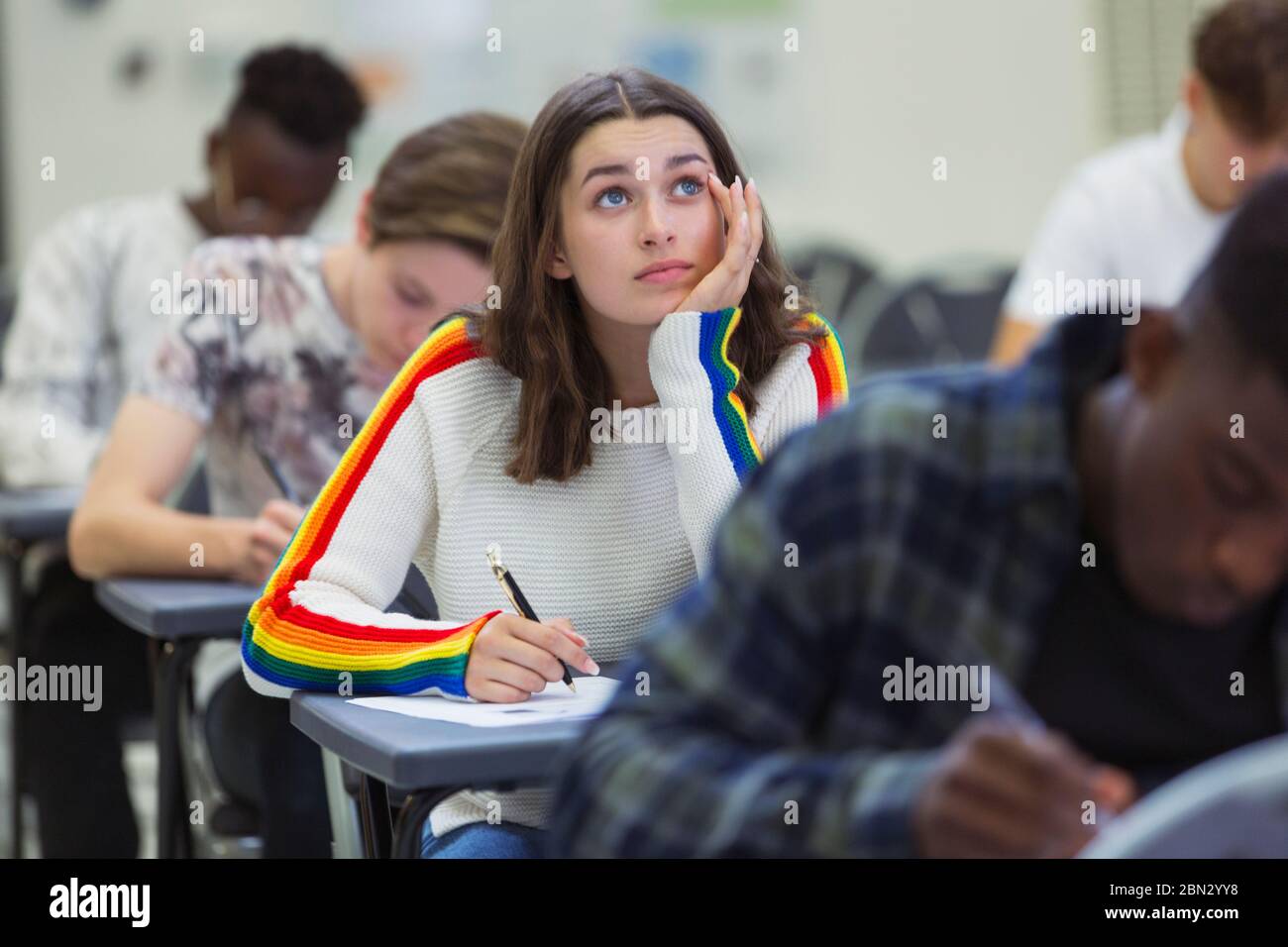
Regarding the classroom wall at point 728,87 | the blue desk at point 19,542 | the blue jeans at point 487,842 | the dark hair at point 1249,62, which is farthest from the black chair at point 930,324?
the blue jeans at point 487,842

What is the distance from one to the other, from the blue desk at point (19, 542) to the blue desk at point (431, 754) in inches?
55.0

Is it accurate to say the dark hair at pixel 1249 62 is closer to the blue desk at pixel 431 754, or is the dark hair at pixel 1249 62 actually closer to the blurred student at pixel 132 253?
the blurred student at pixel 132 253

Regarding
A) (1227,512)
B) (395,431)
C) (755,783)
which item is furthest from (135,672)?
(1227,512)

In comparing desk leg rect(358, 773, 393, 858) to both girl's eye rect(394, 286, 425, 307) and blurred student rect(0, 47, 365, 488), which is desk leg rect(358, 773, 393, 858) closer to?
girl's eye rect(394, 286, 425, 307)

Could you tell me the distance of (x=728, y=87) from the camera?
645 cm

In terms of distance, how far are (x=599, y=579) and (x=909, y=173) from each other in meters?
5.35

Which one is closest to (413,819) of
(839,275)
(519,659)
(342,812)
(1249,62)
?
(519,659)

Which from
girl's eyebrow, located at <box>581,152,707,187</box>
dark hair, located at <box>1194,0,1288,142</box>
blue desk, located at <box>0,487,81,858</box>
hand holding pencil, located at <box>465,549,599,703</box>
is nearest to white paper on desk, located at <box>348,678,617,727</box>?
hand holding pencil, located at <box>465,549,599,703</box>

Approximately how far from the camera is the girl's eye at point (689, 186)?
5.49 ft

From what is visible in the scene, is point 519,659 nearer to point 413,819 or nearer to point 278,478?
point 413,819

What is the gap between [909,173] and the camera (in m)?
6.70

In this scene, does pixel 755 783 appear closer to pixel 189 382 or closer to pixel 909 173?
pixel 189 382

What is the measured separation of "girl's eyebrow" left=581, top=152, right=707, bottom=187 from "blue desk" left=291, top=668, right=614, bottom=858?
598mm

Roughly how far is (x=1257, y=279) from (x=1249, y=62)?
7.25 ft
